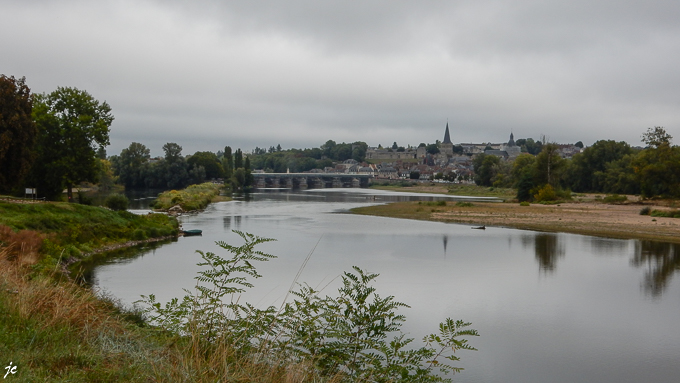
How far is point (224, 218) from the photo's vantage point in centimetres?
4681

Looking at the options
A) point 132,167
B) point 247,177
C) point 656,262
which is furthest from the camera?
point 247,177

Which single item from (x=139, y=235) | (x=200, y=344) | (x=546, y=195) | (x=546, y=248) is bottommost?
(x=546, y=248)

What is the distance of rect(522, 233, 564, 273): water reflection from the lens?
2433cm

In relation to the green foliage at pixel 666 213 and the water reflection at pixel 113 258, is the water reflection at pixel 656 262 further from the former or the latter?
the water reflection at pixel 113 258

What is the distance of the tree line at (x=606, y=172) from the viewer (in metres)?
57.4

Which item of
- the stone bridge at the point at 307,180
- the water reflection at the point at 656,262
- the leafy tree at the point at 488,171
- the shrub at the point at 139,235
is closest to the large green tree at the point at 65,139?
the shrub at the point at 139,235

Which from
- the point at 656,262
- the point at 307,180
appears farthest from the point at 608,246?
the point at 307,180

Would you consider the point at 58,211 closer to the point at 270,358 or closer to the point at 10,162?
the point at 10,162

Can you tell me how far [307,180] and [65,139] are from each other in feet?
399

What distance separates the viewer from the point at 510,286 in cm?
1945

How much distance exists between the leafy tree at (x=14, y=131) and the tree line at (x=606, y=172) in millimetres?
51856

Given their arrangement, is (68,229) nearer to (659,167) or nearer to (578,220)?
(578,220)

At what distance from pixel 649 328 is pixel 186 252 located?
18.9 m

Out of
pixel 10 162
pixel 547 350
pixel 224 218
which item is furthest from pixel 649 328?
pixel 224 218
